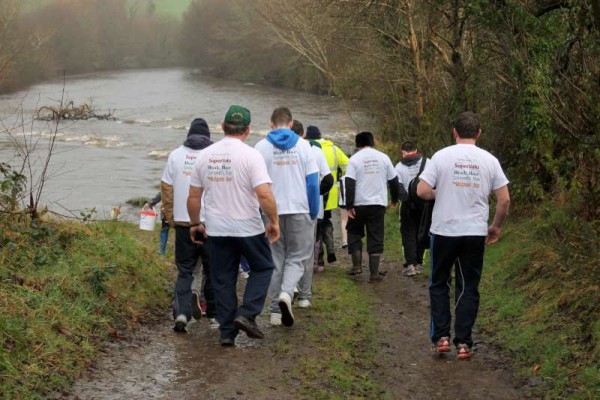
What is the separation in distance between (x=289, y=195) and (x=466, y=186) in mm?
1789

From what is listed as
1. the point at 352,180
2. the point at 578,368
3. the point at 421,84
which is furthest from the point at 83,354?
the point at 421,84

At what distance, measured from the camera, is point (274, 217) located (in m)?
6.99

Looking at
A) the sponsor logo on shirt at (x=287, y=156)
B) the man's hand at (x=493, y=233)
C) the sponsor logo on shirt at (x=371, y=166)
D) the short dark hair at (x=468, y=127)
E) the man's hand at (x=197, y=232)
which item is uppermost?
the short dark hair at (x=468, y=127)

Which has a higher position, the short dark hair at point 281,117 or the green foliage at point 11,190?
the short dark hair at point 281,117

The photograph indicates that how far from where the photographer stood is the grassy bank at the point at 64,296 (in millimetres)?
5855

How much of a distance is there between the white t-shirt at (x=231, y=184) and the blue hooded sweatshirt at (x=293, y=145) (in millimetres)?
954

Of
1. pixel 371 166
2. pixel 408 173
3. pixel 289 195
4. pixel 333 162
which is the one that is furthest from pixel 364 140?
pixel 289 195

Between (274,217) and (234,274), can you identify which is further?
(234,274)

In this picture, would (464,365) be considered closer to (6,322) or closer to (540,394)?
(540,394)

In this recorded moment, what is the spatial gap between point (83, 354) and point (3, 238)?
2.22 m

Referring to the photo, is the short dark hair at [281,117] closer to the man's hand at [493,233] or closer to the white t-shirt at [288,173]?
the white t-shirt at [288,173]

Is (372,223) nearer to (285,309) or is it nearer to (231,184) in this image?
(285,309)

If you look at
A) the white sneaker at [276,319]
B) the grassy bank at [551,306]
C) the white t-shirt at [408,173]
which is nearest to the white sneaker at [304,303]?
the white sneaker at [276,319]

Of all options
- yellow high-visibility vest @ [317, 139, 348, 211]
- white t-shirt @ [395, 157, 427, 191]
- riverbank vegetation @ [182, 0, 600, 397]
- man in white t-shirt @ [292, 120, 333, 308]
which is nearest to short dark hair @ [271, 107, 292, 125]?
man in white t-shirt @ [292, 120, 333, 308]
